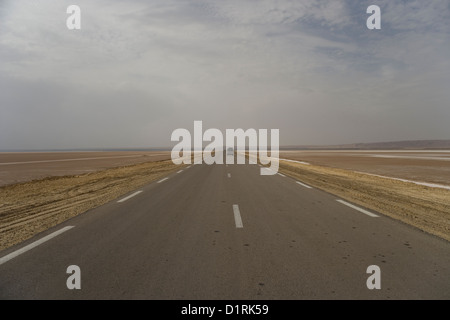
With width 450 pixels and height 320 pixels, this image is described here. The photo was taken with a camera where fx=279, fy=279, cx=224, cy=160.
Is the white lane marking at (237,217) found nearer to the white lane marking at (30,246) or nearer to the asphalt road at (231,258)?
the asphalt road at (231,258)

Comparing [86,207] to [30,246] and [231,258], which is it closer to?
[30,246]

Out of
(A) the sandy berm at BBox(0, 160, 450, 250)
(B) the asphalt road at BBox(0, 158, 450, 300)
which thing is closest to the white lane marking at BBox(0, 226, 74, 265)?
(B) the asphalt road at BBox(0, 158, 450, 300)

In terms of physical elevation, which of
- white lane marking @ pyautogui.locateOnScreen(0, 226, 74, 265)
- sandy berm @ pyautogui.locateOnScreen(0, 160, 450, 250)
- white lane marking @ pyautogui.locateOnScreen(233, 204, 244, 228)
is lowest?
sandy berm @ pyautogui.locateOnScreen(0, 160, 450, 250)

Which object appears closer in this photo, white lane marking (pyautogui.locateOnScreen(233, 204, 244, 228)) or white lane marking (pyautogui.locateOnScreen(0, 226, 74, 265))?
white lane marking (pyautogui.locateOnScreen(0, 226, 74, 265))

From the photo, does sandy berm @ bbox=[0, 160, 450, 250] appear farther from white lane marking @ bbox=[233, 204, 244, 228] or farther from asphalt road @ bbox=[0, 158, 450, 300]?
white lane marking @ bbox=[233, 204, 244, 228]

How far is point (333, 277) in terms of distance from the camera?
12.0 feet

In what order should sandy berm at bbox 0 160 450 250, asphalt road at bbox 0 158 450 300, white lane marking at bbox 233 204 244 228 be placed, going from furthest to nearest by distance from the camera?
white lane marking at bbox 233 204 244 228 → sandy berm at bbox 0 160 450 250 → asphalt road at bbox 0 158 450 300

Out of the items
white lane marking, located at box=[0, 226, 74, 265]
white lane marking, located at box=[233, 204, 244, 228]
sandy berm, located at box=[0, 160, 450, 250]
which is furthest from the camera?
white lane marking, located at box=[233, 204, 244, 228]

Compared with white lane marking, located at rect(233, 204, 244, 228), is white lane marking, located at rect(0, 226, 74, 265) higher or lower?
higher

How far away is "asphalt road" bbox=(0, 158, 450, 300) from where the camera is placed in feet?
10.9

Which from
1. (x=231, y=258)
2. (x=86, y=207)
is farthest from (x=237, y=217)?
(x=86, y=207)
